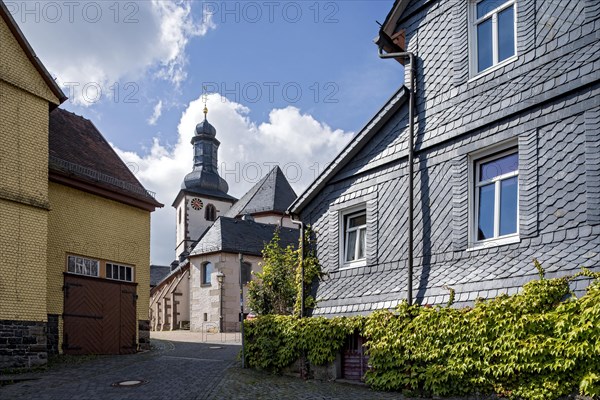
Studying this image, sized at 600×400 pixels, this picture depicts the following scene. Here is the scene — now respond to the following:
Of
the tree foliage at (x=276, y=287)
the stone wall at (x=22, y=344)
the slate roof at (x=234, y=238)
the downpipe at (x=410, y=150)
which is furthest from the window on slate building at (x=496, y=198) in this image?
the slate roof at (x=234, y=238)

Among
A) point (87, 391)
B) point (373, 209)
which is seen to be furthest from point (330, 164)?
point (87, 391)

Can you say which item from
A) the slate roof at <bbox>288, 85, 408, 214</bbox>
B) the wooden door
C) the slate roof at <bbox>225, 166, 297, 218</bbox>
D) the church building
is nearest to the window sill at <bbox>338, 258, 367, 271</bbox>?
the wooden door

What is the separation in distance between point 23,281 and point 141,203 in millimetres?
5959

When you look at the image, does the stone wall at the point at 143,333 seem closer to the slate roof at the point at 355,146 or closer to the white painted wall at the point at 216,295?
the slate roof at the point at 355,146

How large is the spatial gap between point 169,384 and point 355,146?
631cm

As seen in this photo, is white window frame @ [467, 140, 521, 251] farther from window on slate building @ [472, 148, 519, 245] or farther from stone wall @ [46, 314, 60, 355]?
A: stone wall @ [46, 314, 60, 355]

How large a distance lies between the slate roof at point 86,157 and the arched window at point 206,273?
18850mm

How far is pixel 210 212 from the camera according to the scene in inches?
2506

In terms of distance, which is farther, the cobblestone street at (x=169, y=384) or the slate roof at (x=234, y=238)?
the slate roof at (x=234, y=238)

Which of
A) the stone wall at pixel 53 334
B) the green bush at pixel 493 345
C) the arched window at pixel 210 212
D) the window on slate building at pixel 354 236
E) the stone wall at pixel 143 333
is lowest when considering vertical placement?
the stone wall at pixel 143 333

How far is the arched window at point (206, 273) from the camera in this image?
4031cm

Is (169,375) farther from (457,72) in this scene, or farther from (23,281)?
(457,72)

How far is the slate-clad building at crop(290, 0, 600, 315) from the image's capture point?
946 centimetres

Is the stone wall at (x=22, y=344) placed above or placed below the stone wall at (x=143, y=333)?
above
